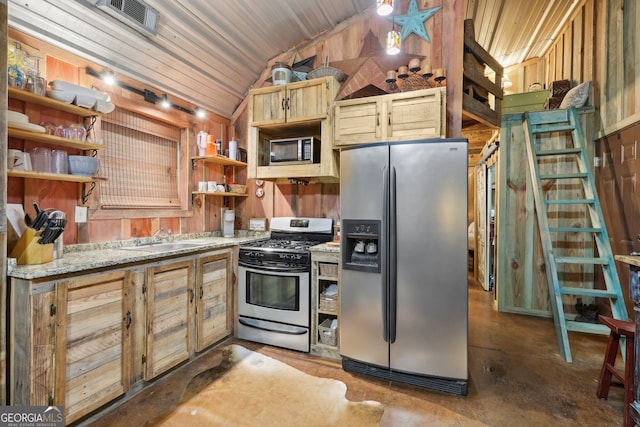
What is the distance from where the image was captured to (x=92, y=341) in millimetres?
1788

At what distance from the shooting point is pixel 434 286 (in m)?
2.13

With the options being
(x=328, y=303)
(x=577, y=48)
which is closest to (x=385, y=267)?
(x=328, y=303)

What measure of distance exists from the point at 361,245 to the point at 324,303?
0.66 metres

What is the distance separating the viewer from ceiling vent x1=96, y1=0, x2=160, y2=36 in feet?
6.88

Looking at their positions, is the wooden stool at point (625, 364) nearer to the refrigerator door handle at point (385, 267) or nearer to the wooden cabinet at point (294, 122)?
the refrigerator door handle at point (385, 267)

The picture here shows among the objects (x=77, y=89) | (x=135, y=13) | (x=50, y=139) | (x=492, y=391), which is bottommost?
(x=492, y=391)

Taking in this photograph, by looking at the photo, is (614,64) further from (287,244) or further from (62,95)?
(62,95)

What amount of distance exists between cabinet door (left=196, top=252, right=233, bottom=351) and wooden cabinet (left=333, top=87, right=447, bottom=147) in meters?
1.62

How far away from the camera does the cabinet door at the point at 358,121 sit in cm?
260

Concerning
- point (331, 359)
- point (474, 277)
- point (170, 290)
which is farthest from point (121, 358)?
point (474, 277)

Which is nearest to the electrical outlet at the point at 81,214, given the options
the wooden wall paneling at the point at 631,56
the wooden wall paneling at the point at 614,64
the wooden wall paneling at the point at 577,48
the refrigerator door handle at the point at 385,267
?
the refrigerator door handle at the point at 385,267

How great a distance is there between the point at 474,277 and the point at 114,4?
6.17 m

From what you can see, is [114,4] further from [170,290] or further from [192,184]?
[170,290]

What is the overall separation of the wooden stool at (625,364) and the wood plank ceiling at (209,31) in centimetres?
310
